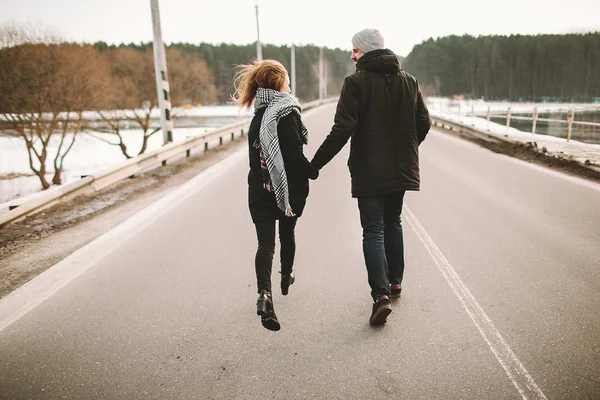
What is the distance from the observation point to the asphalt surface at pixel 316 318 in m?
2.40

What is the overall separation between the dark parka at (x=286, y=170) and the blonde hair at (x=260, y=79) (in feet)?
0.68

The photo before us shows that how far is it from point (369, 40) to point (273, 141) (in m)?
1.01

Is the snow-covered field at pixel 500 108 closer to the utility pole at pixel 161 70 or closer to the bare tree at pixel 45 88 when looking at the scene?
the bare tree at pixel 45 88

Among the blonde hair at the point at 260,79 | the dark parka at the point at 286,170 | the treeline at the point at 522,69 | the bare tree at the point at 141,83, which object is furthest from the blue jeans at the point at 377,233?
the treeline at the point at 522,69

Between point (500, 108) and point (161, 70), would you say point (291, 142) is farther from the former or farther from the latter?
point (500, 108)

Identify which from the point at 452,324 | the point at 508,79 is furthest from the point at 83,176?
the point at 508,79

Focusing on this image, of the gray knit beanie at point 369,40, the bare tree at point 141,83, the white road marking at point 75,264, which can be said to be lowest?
the white road marking at point 75,264

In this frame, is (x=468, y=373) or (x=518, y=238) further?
(x=518, y=238)

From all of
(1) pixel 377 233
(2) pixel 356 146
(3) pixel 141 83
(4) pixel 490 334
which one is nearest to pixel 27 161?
(3) pixel 141 83

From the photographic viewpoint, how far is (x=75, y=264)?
417cm

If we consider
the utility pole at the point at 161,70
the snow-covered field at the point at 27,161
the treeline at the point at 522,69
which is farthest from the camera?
the treeline at the point at 522,69

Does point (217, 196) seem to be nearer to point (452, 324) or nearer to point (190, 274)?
point (190, 274)

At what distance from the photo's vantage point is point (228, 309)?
3.27 meters

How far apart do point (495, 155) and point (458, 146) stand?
2.47 metres
